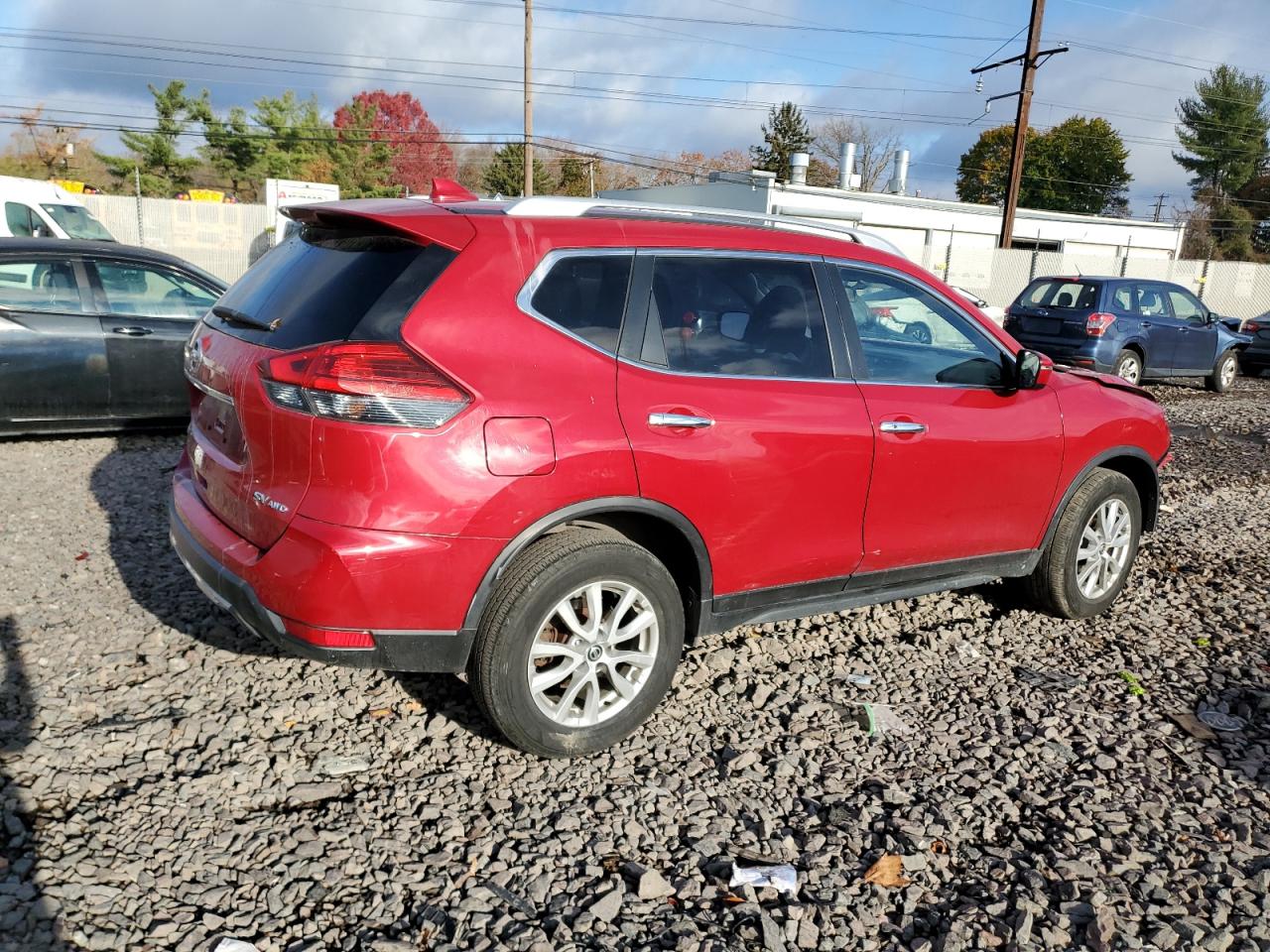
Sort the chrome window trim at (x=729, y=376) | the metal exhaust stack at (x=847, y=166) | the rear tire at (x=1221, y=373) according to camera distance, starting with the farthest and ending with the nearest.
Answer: the metal exhaust stack at (x=847, y=166) < the rear tire at (x=1221, y=373) < the chrome window trim at (x=729, y=376)

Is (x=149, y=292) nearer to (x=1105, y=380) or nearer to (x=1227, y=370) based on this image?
(x=1105, y=380)

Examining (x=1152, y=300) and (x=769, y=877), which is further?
(x=1152, y=300)

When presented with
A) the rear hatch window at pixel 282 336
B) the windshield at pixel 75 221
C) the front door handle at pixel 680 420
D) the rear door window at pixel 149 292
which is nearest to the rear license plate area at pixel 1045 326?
the rear door window at pixel 149 292

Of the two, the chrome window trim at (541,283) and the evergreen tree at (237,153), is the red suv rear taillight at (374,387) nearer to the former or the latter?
the chrome window trim at (541,283)

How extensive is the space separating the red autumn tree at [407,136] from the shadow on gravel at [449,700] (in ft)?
216

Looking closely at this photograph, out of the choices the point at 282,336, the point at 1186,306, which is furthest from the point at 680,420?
the point at 1186,306

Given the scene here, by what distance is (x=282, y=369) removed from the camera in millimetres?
2975

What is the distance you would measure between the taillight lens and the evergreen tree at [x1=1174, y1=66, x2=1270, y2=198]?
65.5 m

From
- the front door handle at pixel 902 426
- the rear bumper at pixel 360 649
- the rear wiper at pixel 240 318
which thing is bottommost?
the rear bumper at pixel 360 649

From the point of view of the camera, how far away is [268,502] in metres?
3.06

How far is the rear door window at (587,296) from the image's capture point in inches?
126

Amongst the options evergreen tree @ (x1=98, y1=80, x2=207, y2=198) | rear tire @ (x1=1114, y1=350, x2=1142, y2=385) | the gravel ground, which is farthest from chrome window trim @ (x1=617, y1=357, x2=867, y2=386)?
evergreen tree @ (x1=98, y1=80, x2=207, y2=198)

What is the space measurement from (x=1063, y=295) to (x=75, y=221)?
16669mm

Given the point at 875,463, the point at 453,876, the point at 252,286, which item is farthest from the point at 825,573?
the point at 252,286
